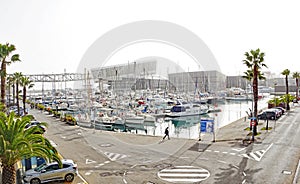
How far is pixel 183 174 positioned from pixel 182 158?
13.9 ft

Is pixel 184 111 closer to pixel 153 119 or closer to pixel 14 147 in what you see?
pixel 153 119

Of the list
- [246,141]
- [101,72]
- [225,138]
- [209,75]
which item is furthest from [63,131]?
[209,75]

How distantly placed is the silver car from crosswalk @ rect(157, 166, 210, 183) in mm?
6180

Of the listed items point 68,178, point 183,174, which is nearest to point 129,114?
point 183,174

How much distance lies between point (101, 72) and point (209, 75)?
44.8m

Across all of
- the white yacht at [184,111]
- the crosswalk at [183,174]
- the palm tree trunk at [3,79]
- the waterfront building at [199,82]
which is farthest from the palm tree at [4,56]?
the waterfront building at [199,82]

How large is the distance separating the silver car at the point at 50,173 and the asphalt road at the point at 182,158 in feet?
2.39

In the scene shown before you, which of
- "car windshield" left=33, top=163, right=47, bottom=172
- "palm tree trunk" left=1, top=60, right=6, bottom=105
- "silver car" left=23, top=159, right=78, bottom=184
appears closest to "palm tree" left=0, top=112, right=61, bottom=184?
"silver car" left=23, top=159, right=78, bottom=184

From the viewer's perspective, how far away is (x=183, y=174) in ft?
65.3

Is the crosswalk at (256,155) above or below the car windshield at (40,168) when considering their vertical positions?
below

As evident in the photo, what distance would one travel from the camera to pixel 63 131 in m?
39.4

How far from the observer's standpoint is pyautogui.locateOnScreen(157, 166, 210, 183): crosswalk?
18828 mm

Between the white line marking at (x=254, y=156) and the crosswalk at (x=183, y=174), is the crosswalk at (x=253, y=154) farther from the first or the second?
the crosswalk at (x=183, y=174)

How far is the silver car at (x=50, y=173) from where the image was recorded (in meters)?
18.2
